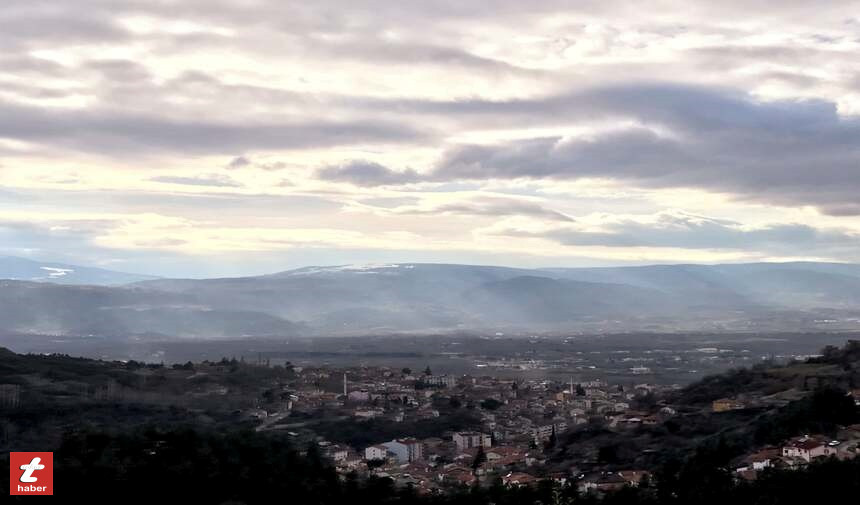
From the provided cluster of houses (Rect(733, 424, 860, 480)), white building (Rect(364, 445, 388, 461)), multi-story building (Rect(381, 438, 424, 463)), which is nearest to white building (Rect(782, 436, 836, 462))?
cluster of houses (Rect(733, 424, 860, 480))

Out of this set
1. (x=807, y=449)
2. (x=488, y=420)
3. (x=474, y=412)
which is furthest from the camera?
(x=474, y=412)

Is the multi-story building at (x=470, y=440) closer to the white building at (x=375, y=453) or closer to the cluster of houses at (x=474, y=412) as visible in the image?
the cluster of houses at (x=474, y=412)

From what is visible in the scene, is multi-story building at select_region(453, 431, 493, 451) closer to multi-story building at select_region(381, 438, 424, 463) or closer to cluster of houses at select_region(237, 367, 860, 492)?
cluster of houses at select_region(237, 367, 860, 492)

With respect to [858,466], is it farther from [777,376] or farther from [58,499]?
[777,376]

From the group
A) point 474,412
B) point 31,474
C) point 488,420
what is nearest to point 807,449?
point 31,474

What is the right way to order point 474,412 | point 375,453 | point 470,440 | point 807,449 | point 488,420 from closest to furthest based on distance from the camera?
point 807,449
point 375,453
point 470,440
point 488,420
point 474,412

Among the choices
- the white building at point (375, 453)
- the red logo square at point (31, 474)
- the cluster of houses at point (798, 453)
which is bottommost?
the white building at point (375, 453)

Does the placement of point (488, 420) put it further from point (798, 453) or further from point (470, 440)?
point (798, 453)

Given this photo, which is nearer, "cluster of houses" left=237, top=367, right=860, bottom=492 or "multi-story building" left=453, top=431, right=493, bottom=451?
"cluster of houses" left=237, top=367, right=860, bottom=492

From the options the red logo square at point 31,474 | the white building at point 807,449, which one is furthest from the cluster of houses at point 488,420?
the red logo square at point 31,474
